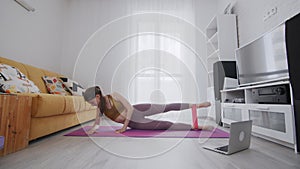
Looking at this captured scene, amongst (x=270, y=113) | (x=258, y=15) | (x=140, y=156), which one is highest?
(x=258, y=15)

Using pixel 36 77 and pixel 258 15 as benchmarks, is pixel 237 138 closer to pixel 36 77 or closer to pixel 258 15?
pixel 258 15

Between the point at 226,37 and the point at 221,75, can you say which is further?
the point at 226,37

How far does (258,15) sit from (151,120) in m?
1.89

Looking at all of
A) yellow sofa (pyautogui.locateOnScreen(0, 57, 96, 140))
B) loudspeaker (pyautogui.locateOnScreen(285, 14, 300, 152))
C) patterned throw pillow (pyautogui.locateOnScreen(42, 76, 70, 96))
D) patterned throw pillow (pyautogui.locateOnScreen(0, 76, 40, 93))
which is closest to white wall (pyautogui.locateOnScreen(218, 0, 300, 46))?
loudspeaker (pyautogui.locateOnScreen(285, 14, 300, 152))

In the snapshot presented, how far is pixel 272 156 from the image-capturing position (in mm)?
1103

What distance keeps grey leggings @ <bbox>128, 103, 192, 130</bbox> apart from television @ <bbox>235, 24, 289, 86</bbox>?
31.4 inches

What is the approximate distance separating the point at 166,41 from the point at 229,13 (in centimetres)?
204

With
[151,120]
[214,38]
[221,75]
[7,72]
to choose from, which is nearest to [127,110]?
[151,120]

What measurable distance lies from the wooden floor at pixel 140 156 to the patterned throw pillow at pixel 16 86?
19.0 inches

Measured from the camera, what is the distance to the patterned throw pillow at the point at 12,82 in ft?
4.74

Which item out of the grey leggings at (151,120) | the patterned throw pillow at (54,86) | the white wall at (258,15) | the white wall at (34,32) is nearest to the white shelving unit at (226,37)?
the white wall at (258,15)

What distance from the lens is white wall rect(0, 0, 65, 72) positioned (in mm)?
2281

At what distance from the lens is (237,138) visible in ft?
3.90

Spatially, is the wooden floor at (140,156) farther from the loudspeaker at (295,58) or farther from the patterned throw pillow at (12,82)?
the patterned throw pillow at (12,82)
